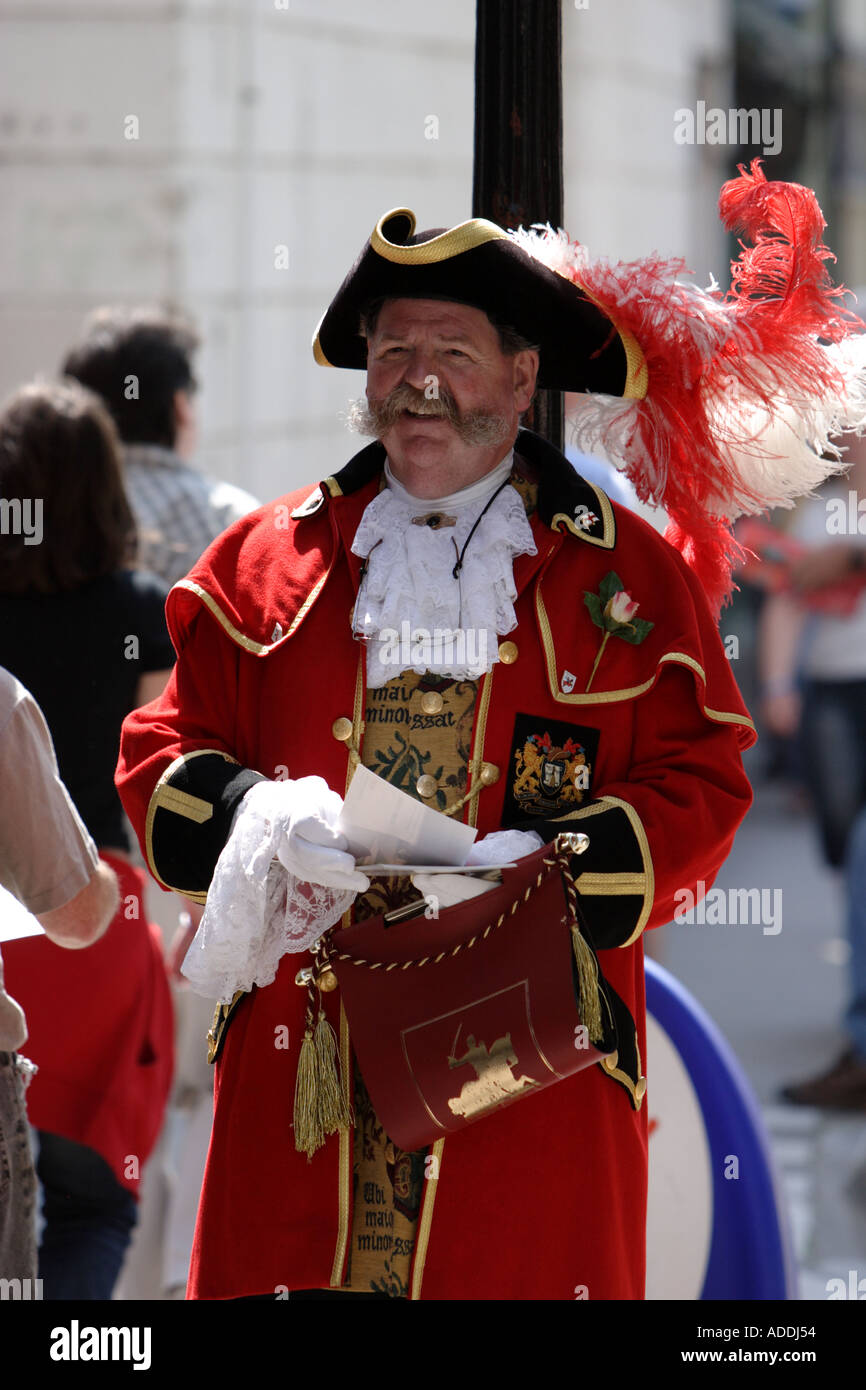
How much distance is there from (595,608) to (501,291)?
0.48m

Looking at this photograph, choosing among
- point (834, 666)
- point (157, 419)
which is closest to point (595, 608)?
point (157, 419)

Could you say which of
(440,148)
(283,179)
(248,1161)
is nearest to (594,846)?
(248,1161)

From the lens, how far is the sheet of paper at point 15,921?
2703 millimetres

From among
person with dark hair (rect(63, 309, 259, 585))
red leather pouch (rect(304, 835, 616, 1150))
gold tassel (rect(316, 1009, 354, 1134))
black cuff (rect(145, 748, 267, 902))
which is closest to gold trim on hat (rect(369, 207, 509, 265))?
black cuff (rect(145, 748, 267, 902))

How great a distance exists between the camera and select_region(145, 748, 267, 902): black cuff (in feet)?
8.63

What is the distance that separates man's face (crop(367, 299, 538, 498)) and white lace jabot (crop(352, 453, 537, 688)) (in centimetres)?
6

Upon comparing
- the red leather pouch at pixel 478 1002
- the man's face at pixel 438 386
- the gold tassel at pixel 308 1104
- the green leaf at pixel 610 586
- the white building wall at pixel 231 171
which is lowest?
the gold tassel at pixel 308 1104

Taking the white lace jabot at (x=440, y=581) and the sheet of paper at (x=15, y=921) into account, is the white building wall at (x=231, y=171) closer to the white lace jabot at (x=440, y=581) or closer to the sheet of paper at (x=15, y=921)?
the white lace jabot at (x=440, y=581)

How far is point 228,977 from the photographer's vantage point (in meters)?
2.63

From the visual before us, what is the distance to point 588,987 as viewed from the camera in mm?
2529

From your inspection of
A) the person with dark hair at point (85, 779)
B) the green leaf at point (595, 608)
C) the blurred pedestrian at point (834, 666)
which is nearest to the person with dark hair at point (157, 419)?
the person with dark hair at point (85, 779)

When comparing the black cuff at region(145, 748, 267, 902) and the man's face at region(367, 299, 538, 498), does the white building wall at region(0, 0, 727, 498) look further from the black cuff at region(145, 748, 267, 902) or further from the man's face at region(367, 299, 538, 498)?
the black cuff at region(145, 748, 267, 902)

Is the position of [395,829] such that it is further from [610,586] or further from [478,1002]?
[610,586]

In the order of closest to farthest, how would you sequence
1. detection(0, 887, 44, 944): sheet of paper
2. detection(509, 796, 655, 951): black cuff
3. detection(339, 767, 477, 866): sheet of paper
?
detection(339, 767, 477, 866): sheet of paper → detection(509, 796, 655, 951): black cuff → detection(0, 887, 44, 944): sheet of paper
